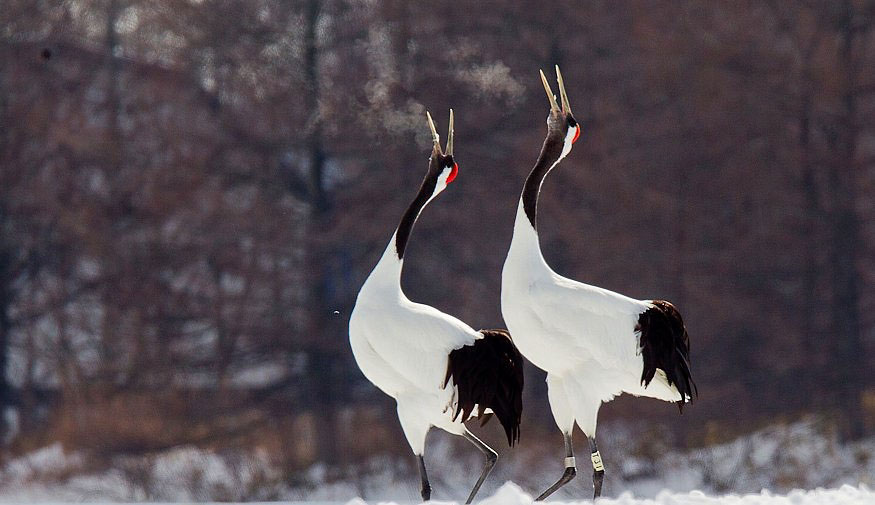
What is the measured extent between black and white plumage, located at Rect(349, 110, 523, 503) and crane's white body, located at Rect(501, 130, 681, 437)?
245 millimetres

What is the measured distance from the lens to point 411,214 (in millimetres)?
7125

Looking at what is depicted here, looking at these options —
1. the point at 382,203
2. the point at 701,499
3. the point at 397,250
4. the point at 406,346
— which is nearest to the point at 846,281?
the point at 382,203

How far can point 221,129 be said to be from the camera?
14078mm

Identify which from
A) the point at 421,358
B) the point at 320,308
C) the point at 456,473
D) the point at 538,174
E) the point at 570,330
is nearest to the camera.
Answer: the point at 570,330

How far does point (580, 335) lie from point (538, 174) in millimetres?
838

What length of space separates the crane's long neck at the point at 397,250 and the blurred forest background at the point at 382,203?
20.5 ft

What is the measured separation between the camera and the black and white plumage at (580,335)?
6.73 m

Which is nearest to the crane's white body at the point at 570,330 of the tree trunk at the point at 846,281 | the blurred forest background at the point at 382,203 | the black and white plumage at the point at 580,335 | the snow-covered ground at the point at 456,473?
the black and white plumage at the point at 580,335

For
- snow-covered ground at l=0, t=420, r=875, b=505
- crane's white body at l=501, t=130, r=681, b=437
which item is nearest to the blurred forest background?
snow-covered ground at l=0, t=420, r=875, b=505

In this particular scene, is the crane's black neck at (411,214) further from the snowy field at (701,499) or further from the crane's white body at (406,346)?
the snowy field at (701,499)

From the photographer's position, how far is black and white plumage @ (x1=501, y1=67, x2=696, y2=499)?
6.73 m

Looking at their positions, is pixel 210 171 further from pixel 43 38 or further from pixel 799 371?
pixel 799 371

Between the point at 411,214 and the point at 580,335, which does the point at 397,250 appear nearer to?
the point at 411,214

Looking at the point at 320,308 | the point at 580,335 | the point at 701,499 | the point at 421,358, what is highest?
the point at 580,335
